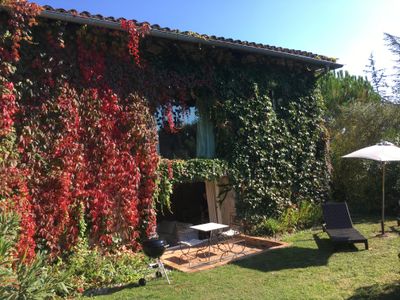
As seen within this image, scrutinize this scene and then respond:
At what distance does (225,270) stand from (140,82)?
427cm

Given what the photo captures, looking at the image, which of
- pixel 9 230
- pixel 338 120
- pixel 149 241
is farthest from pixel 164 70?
pixel 338 120

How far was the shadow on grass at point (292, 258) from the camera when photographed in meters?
7.60

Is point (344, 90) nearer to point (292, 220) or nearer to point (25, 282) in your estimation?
point (292, 220)

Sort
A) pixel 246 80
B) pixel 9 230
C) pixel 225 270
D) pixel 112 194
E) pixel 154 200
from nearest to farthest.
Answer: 1. pixel 9 230
2. pixel 225 270
3. pixel 112 194
4. pixel 154 200
5. pixel 246 80

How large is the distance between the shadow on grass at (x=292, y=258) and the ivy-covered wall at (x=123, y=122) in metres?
2.15

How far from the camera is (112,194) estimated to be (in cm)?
826

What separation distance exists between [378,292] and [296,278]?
51.3 inches

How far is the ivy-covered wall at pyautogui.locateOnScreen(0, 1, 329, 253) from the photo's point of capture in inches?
287

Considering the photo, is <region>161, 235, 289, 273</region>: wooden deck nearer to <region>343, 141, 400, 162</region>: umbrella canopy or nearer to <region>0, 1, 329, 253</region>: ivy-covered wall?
<region>0, 1, 329, 253</region>: ivy-covered wall

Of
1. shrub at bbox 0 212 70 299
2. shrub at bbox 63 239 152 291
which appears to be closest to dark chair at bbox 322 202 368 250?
shrub at bbox 63 239 152 291

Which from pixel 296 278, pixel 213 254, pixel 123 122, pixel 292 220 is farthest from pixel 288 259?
pixel 123 122

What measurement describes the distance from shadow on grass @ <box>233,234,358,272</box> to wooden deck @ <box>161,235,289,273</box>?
0.32 meters

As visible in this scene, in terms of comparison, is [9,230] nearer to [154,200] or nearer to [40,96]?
[40,96]

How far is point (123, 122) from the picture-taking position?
28.2ft
